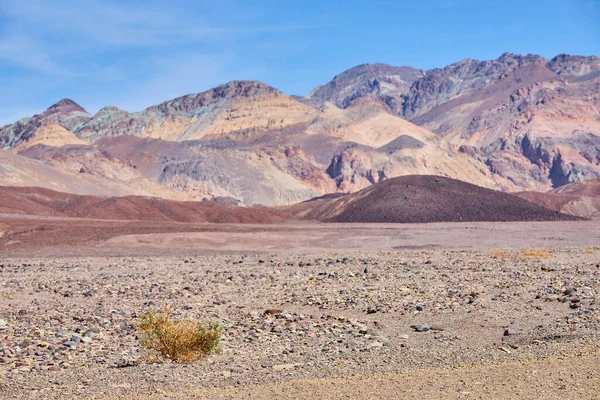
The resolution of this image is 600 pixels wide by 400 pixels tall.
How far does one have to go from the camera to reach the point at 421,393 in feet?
29.0

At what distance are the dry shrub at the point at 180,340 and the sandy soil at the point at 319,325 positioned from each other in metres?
0.26

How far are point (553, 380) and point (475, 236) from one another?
37983 millimetres

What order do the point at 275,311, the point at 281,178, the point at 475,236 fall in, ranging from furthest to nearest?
the point at 281,178 → the point at 475,236 → the point at 275,311

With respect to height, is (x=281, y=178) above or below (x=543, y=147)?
below

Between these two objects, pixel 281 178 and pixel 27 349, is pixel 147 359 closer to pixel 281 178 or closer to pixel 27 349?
pixel 27 349

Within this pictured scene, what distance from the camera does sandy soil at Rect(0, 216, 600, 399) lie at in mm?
9500

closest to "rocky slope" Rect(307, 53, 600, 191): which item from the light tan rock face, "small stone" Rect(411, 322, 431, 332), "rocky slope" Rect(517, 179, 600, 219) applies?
"rocky slope" Rect(517, 179, 600, 219)

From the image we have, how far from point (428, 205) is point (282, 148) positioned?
6877 centimetres

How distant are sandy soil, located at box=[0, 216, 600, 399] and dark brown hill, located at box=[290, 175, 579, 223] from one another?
1291 inches

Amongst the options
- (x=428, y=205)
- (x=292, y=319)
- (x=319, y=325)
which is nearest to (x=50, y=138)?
(x=428, y=205)

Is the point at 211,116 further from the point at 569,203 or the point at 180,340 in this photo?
the point at 180,340

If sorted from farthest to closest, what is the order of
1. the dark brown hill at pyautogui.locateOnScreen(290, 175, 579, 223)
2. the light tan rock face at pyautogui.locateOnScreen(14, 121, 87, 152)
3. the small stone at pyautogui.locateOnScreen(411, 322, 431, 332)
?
1. the light tan rock face at pyautogui.locateOnScreen(14, 121, 87, 152)
2. the dark brown hill at pyautogui.locateOnScreen(290, 175, 579, 223)
3. the small stone at pyautogui.locateOnScreen(411, 322, 431, 332)

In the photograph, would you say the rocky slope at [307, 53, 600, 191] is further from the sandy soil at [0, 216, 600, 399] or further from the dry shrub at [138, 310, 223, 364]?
the dry shrub at [138, 310, 223, 364]

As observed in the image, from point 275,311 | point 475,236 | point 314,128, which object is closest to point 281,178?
point 314,128
